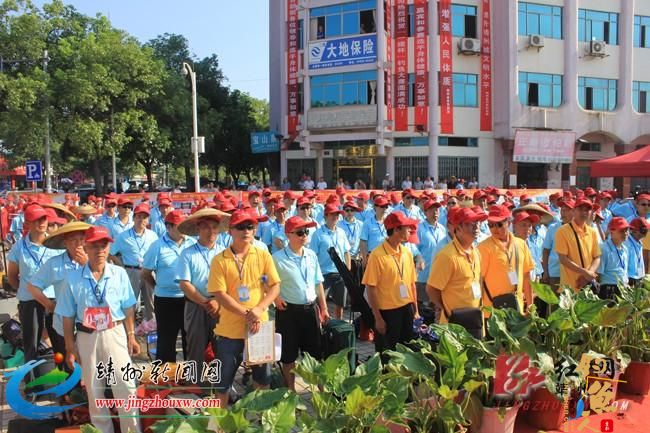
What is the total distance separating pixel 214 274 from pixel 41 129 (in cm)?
1886

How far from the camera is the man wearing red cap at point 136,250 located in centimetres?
777

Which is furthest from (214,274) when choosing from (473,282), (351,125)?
(351,125)

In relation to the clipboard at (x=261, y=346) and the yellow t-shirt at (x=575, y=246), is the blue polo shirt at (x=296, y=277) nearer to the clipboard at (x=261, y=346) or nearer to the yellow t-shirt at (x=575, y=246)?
the clipboard at (x=261, y=346)

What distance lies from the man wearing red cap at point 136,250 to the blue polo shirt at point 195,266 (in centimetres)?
257

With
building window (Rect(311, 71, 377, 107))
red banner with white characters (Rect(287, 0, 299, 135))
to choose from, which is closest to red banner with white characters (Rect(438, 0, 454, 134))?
building window (Rect(311, 71, 377, 107))

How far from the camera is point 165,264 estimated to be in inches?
238

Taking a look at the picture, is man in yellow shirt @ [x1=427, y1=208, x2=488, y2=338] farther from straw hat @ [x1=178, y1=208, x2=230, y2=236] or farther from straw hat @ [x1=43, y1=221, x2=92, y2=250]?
straw hat @ [x1=43, y1=221, x2=92, y2=250]

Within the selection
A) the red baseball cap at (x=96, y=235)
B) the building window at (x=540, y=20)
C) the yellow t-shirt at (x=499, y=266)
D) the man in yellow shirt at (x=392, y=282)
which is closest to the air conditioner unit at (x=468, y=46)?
the building window at (x=540, y=20)

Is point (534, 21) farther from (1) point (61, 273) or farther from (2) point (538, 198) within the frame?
(1) point (61, 273)

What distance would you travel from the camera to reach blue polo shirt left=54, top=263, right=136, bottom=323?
4.20m

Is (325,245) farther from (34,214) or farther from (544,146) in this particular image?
(544,146)

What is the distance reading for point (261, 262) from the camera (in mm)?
4844

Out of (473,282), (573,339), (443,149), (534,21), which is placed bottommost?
(573,339)

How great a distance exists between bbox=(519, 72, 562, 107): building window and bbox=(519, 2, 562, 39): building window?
7.09 ft
